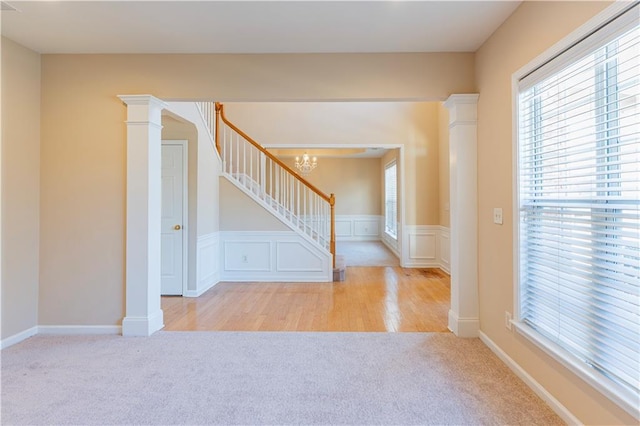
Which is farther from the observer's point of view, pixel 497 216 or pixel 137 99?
pixel 137 99

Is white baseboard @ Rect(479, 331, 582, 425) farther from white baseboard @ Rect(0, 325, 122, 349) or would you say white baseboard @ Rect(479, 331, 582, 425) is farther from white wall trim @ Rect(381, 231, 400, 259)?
white wall trim @ Rect(381, 231, 400, 259)

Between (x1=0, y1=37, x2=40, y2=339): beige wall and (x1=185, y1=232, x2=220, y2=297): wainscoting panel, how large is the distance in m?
1.66

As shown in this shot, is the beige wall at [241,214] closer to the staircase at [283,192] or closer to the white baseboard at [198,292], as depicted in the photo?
the staircase at [283,192]

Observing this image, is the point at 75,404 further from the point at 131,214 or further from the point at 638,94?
the point at 638,94

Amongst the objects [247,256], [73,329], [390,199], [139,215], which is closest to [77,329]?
[73,329]

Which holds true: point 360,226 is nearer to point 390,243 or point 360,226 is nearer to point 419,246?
point 390,243

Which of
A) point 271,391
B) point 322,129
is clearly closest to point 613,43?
point 271,391

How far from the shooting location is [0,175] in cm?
265

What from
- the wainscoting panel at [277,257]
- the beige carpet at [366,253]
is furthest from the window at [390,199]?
the wainscoting panel at [277,257]

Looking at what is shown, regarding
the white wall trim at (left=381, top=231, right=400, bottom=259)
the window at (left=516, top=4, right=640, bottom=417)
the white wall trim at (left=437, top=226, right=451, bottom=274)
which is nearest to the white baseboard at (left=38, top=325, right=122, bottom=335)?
the window at (left=516, top=4, right=640, bottom=417)

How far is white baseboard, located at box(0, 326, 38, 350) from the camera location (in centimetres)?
266

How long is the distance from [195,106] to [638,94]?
424 centimetres

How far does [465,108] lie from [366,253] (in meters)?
5.21

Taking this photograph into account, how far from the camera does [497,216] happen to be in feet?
8.23
